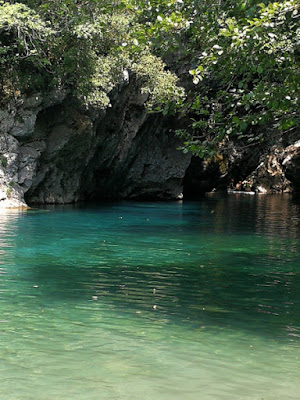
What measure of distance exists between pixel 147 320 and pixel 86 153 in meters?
25.4

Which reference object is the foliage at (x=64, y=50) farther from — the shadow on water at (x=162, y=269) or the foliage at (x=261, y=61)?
the foliage at (x=261, y=61)

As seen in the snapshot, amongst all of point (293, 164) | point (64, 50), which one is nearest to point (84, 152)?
point (64, 50)

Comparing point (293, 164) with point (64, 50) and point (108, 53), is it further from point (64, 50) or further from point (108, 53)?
point (64, 50)

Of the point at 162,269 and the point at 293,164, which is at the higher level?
the point at 293,164

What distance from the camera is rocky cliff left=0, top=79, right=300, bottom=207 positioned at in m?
27.6

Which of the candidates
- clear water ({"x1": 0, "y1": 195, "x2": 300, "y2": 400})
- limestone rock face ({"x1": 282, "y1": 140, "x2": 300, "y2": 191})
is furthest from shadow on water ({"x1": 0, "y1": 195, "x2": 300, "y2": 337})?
limestone rock face ({"x1": 282, "y1": 140, "x2": 300, "y2": 191})

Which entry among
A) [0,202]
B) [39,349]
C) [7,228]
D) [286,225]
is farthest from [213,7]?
[0,202]

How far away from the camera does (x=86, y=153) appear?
32750 millimetres

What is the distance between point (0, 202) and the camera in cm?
2648

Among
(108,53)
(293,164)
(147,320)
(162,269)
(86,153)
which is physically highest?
(108,53)

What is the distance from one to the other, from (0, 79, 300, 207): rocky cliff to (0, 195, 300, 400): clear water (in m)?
12.1

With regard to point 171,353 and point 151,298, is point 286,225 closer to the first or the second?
point 151,298

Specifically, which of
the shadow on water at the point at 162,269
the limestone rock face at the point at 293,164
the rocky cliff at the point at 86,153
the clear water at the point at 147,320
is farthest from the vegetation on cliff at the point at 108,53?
the limestone rock face at the point at 293,164

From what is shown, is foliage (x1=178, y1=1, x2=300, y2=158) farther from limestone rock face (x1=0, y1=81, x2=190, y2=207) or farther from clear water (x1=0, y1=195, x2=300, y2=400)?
Result: limestone rock face (x1=0, y1=81, x2=190, y2=207)
